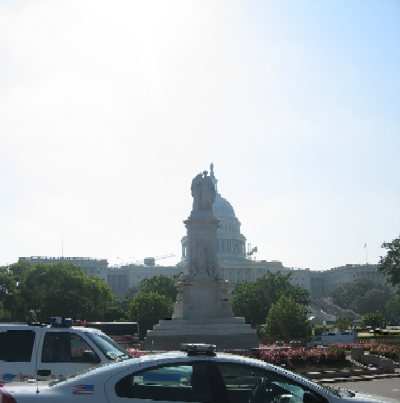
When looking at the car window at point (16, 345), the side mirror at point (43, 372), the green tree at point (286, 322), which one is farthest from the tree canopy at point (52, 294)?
the side mirror at point (43, 372)

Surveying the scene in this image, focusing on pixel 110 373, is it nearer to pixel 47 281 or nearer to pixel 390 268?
pixel 390 268

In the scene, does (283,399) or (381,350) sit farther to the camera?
(381,350)

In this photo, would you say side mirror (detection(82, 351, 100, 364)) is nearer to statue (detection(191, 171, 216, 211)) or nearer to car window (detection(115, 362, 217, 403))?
car window (detection(115, 362, 217, 403))

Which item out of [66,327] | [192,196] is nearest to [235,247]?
[192,196]

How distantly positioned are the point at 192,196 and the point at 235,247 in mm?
134379

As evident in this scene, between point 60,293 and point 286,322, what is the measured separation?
28.3 m

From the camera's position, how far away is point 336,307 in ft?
547

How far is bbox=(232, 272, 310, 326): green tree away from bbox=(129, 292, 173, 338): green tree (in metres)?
13.9

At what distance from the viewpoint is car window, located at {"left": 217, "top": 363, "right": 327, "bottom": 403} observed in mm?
8648

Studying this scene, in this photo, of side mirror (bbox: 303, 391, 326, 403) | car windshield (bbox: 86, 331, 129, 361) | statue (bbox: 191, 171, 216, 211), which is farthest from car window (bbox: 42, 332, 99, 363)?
statue (bbox: 191, 171, 216, 211)

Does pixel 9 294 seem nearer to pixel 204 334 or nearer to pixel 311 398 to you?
pixel 204 334

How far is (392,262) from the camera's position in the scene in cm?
7581

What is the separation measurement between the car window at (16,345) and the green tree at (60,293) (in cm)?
→ 6494

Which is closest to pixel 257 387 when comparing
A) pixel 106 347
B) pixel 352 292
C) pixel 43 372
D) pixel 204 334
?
pixel 43 372
